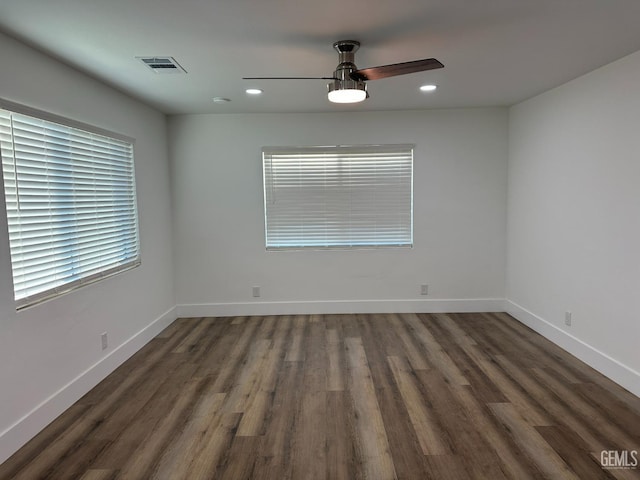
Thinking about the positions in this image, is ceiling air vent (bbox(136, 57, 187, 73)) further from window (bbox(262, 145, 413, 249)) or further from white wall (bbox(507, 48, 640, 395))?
white wall (bbox(507, 48, 640, 395))

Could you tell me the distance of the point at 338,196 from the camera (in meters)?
4.81

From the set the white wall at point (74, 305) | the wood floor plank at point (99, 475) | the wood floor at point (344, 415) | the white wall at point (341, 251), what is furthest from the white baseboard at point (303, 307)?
the wood floor plank at point (99, 475)

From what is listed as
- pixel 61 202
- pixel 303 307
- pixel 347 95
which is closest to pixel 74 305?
pixel 61 202

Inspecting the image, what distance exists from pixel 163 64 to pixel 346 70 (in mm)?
1358

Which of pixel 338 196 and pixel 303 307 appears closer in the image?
pixel 338 196

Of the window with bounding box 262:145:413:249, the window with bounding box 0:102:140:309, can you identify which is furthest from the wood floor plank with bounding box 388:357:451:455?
the window with bounding box 0:102:140:309

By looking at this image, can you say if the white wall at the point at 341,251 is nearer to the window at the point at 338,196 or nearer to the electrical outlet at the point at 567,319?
the window at the point at 338,196

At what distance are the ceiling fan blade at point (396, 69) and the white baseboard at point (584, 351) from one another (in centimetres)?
263

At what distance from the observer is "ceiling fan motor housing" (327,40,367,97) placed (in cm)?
247

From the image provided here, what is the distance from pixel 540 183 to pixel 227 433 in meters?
3.72

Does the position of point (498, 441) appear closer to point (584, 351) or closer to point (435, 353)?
point (435, 353)

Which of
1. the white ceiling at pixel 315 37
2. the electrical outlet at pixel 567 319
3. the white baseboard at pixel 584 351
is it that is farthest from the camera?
the electrical outlet at pixel 567 319

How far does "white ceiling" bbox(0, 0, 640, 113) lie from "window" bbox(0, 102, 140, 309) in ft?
1.74

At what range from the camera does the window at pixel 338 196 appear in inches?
188
